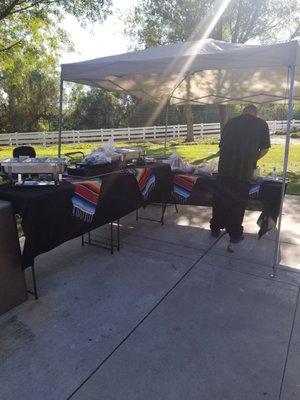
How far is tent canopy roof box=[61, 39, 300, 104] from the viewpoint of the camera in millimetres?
3689

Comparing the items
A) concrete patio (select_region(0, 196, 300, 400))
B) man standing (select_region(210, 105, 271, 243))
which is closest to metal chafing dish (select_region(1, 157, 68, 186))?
concrete patio (select_region(0, 196, 300, 400))

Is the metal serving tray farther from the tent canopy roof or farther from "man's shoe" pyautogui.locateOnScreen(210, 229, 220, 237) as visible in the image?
"man's shoe" pyautogui.locateOnScreen(210, 229, 220, 237)

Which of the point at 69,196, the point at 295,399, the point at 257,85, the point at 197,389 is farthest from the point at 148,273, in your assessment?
the point at 257,85

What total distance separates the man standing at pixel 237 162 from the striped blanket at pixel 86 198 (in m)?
1.74

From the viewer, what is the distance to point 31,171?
11.4 feet

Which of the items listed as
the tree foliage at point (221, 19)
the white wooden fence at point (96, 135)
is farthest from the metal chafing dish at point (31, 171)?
the white wooden fence at point (96, 135)

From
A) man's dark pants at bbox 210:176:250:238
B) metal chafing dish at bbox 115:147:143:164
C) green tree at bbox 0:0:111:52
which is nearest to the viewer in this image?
man's dark pants at bbox 210:176:250:238

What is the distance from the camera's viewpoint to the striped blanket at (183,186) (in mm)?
5426

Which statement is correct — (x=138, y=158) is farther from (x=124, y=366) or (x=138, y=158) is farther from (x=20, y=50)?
(x=20, y=50)

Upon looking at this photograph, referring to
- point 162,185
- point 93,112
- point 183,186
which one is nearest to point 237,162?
point 183,186

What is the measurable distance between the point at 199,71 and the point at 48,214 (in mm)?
3402

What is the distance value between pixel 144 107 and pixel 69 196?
25941 mm

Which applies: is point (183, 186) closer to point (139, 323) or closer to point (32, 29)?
point (139, 323)

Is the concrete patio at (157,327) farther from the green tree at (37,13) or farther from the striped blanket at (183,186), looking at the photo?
the green tree at (37,13)
